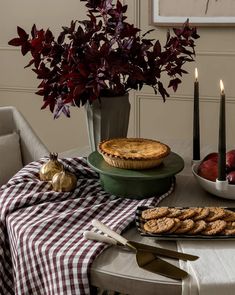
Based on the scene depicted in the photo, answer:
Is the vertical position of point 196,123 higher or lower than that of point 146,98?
higher

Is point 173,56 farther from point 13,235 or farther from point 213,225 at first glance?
point 13,235

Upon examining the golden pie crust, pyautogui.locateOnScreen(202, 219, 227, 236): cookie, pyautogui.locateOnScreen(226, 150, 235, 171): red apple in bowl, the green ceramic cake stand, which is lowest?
pyautogui.locateOnScreen(202, 219, 227, 236): cookie

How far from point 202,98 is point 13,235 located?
1984 millimetres

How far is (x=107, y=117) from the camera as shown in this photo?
1.57 m

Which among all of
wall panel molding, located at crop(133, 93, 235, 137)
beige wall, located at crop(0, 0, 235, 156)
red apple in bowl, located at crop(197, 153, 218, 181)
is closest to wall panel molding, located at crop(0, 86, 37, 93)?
beige wall, located at crop(0, 0, 235, 156)

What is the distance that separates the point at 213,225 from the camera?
1.17 metres

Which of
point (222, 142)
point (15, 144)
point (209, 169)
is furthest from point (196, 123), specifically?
point (15, 144)

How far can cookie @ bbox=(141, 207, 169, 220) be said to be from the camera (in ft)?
3.93

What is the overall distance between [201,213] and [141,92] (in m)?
1.97

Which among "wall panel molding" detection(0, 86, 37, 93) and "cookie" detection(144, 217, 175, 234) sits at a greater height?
"wall panel molding" detection(0, 86, 37, 93)

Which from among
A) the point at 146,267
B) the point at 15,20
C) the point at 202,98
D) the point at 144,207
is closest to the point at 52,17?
the point at 15,20

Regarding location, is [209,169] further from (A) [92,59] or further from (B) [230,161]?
(A) [92,59]

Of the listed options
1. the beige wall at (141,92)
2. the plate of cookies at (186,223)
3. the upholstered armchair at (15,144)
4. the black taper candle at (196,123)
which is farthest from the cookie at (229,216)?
the beige wall at (141,92)

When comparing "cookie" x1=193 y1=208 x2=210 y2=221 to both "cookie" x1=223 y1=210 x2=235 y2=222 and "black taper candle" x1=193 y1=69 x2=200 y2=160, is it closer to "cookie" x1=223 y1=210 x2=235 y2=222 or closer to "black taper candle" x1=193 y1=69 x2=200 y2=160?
"cookie" x1=223 y1=210 x2=235 y2=222
